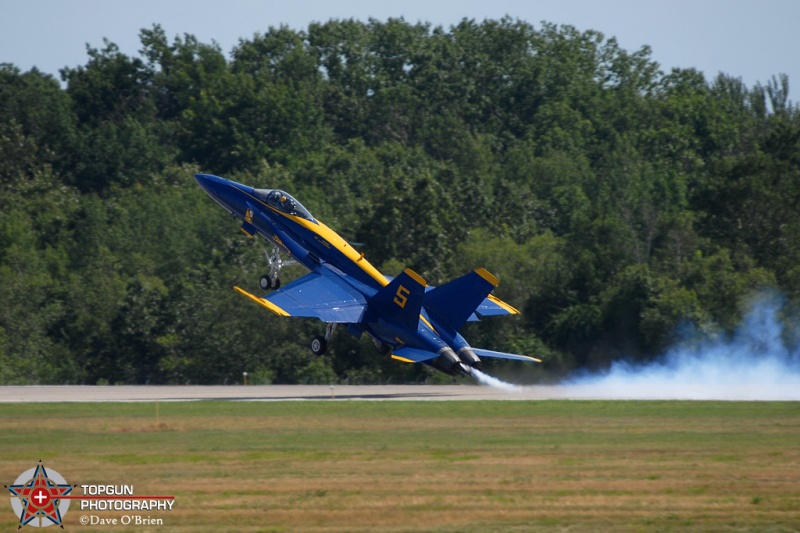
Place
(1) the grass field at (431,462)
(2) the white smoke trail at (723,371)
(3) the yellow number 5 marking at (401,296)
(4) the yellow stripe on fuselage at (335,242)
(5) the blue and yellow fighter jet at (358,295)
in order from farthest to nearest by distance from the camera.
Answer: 1. (4) the yellow stripe on fuselage at (335,242)
2. (2) the white smoke trail at (723,371)
3. (5) the blue and yellow fighter jet at (358,295)
4. (3) the yellow number 5 marking at (401,296)
5. (1) the grass field at (431,462)

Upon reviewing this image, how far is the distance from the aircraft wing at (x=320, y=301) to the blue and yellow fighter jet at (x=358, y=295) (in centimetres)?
3

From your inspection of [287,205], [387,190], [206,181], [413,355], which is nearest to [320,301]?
[413,355]

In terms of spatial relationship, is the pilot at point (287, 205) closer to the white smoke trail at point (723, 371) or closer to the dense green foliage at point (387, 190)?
the dense green foliage at point (387, 190)

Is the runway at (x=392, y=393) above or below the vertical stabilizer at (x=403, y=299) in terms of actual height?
below

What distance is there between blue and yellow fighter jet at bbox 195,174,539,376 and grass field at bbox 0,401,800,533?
2.84m

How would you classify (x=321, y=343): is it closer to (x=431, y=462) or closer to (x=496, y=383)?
(x=496, y=383)

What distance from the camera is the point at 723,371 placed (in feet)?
147

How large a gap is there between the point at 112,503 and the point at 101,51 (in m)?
97.8

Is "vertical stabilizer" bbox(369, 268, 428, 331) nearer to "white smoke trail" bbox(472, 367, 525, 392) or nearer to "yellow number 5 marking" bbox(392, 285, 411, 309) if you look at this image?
"yellow number 5 marking" bbox(392, 285, 411, 309)

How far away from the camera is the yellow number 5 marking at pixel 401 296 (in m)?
37.7

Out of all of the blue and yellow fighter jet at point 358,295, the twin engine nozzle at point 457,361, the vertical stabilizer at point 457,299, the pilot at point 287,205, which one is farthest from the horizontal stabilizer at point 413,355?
the pilot at point 287,205

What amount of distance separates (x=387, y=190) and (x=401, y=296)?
25875 mm

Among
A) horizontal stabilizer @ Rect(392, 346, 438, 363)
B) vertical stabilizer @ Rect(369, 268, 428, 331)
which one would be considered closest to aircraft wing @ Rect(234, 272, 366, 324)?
vertical stabilizer @ Rect(369, 268, 428, 331)

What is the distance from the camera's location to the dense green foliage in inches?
2216
